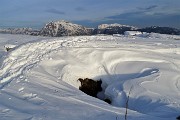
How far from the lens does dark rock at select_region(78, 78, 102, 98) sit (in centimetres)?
1402

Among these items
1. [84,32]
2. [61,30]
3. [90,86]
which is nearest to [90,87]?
[90,86]

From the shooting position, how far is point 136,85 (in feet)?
41.2

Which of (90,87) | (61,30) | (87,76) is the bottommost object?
(61,30)

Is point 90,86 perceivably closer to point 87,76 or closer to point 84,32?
point 87,76

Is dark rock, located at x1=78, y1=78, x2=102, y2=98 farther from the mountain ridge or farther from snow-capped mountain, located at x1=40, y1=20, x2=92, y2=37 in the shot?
snow-capped mountain, located at x1=40, y1=20, x2=92, y2=37

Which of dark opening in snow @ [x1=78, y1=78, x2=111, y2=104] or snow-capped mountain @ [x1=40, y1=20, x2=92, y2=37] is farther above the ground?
dark opening in snow @ [x1=78, y1=78, x2=111, y2=104]

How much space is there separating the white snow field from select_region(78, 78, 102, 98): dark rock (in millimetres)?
213

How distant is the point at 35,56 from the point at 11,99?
523 centimetres

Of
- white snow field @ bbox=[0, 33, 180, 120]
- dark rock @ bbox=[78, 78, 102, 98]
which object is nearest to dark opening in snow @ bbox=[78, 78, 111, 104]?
dark rock @ bbox=[78, 78, 102, 98]

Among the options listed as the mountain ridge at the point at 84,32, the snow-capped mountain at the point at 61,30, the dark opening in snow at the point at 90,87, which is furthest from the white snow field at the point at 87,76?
the snow-capped mountain at the point at 61,30

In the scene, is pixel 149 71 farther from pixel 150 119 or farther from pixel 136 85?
pixel 150 119

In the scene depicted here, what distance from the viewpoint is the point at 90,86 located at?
14.2 meters

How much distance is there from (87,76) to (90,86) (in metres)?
0.60

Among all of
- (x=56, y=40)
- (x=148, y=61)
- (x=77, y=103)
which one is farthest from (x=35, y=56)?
(x=77, y=103)
